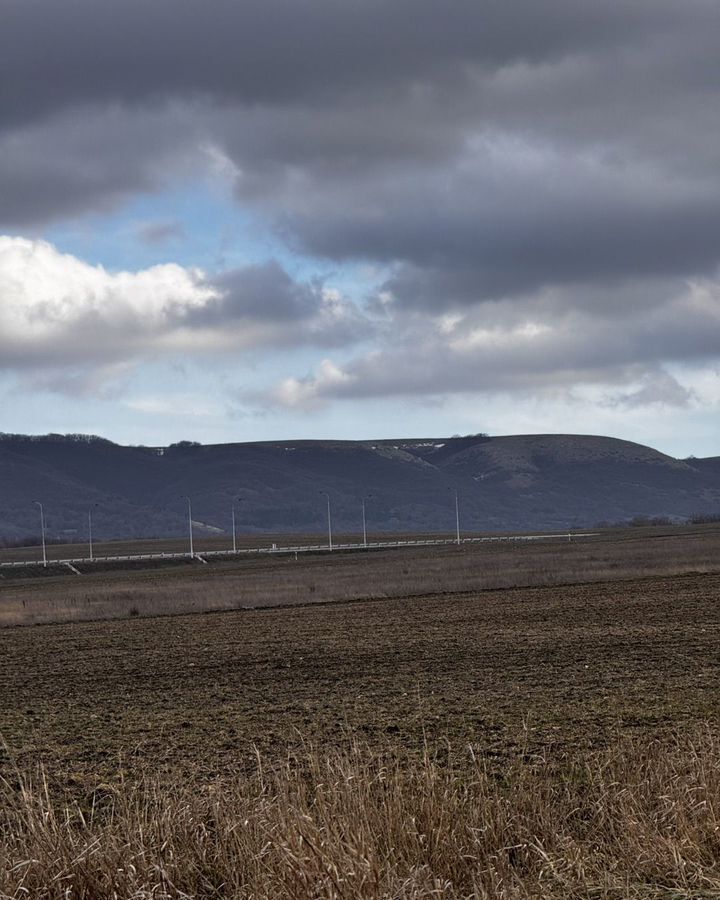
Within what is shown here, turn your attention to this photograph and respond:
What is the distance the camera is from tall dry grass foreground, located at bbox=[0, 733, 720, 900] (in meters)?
9.73

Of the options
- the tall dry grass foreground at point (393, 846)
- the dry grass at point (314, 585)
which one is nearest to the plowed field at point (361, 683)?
the tall dry grass foreground at point (393, 846)

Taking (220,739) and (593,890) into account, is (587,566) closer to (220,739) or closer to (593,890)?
(220,739)

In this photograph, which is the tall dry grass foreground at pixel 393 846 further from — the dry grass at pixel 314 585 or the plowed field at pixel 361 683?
the dry grass at pixel 314 585

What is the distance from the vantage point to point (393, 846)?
10539 millimetres

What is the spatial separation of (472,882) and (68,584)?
289ft

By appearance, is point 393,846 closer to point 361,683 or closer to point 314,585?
point 361,683

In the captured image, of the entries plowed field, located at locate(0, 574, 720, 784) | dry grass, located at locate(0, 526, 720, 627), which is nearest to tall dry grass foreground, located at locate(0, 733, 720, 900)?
plowed field, located at locate(0, 574, 720, 784)

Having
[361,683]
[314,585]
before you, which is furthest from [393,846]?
[314,585]

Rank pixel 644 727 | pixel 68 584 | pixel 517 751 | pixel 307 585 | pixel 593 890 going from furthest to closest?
pixel 68 584 < pixel 307 585 < pixel 644 727 < pixel 517 751 < pixel 593 890

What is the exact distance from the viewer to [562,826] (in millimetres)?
11336

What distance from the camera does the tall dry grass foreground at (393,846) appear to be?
31.9ft

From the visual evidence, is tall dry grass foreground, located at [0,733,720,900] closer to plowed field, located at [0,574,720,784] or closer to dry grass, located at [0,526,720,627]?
plowed field, located at [0,574,720,784]

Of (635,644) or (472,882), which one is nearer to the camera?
(472,882)

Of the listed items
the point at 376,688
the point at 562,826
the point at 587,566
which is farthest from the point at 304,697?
the point at 587,566
